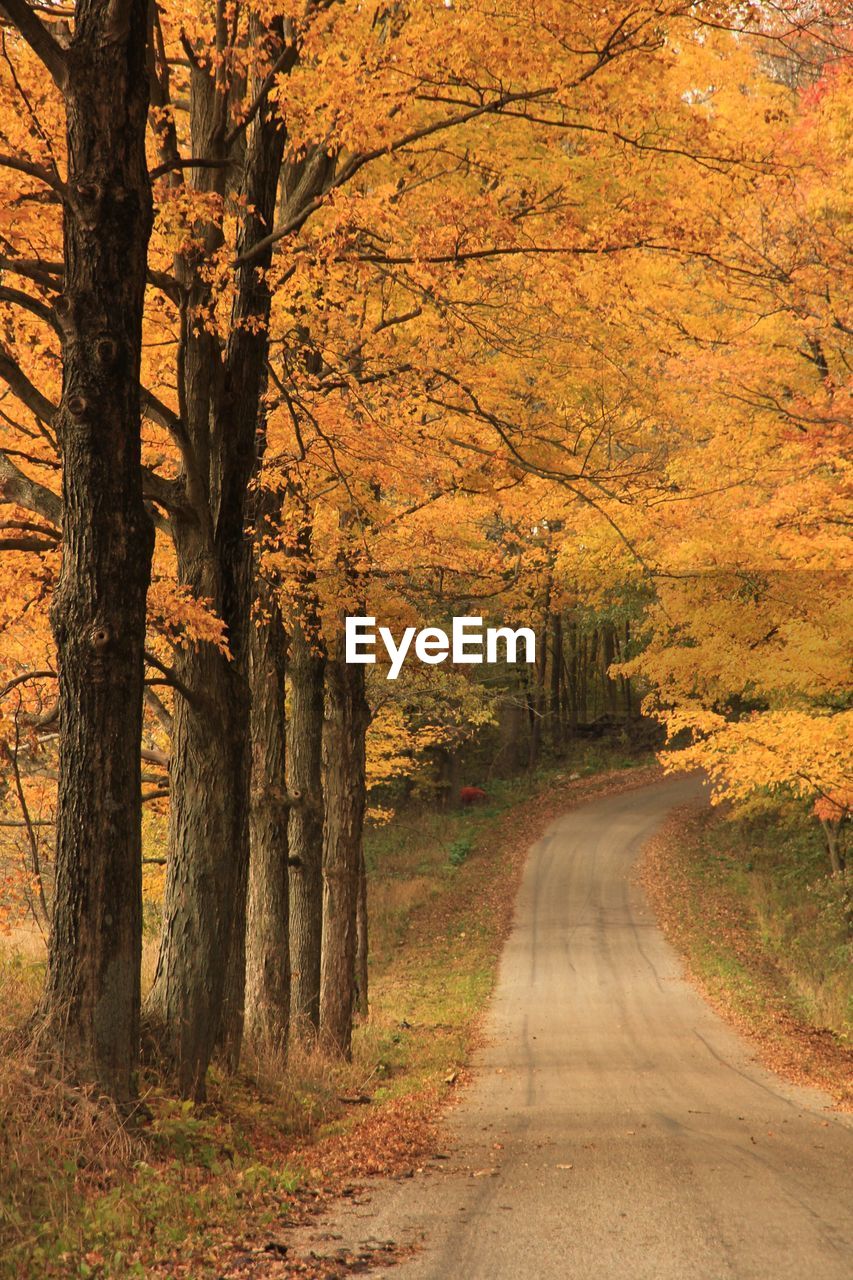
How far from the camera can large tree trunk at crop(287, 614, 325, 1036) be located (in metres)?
14.0

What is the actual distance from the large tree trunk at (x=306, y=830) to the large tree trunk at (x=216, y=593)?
5.06m

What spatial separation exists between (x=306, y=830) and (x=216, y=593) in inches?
242

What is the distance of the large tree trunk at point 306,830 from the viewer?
14047 millimetres

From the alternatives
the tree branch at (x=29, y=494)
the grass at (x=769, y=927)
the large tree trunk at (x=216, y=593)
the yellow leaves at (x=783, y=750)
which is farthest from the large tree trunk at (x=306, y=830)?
the tree branch at (x=29, y=494)

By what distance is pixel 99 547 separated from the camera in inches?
263

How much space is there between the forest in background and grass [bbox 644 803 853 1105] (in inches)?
127

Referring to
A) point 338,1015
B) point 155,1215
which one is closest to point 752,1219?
Result: point 155,1215

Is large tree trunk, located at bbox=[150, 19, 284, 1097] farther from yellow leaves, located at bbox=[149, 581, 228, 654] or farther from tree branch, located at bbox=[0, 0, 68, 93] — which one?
tree branch, located at bbox=[0, 0, 68, 93]

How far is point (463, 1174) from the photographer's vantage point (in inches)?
286

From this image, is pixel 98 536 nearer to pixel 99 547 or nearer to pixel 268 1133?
pixel 99 547

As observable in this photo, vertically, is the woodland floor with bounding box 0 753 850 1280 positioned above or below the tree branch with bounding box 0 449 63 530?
below

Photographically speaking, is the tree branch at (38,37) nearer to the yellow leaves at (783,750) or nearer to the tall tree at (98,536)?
the tall tree at (98,536)

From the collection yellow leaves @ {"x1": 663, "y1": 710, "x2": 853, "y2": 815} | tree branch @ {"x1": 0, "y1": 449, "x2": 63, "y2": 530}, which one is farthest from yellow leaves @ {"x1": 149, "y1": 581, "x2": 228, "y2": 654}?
yellow leaves @ {"x1": 663, "y1": 710, "x2": 853, "y2": 815}

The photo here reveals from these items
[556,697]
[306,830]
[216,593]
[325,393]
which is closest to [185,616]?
[216,593]
